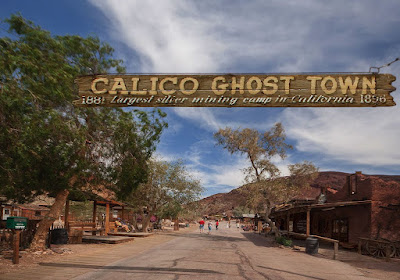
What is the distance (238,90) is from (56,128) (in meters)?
6.77

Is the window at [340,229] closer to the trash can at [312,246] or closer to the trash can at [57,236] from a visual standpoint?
the trash can at [312,246]

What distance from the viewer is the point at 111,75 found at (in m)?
7.89

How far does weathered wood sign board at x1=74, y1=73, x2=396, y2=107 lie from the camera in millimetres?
7059

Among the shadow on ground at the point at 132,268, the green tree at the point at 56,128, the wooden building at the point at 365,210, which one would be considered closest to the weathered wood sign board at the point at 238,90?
the green tree at the point at 56,128

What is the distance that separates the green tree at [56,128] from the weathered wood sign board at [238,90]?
2.62m

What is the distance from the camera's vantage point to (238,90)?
24.2 ft

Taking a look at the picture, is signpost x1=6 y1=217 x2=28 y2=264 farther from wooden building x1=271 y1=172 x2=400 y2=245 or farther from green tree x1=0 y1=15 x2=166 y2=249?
wooden building x1=271 y1=172 x2=400 y2=245

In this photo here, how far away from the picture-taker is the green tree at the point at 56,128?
9375 mm

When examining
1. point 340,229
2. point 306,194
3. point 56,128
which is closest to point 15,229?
point 56,128

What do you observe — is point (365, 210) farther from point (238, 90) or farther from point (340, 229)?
point (238, 90)

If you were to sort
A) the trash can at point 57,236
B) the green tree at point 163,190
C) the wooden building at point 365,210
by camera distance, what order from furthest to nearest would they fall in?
the green tree at point 163,190, the wooden building at point 365,210, the trash can at point 57,236

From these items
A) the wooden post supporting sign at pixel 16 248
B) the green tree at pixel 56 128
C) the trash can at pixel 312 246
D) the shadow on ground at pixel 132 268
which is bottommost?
the trash can at pixel 312 246

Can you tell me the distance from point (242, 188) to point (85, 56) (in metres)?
17.2

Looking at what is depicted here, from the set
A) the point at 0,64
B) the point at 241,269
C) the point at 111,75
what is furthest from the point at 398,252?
the point at 0,64
